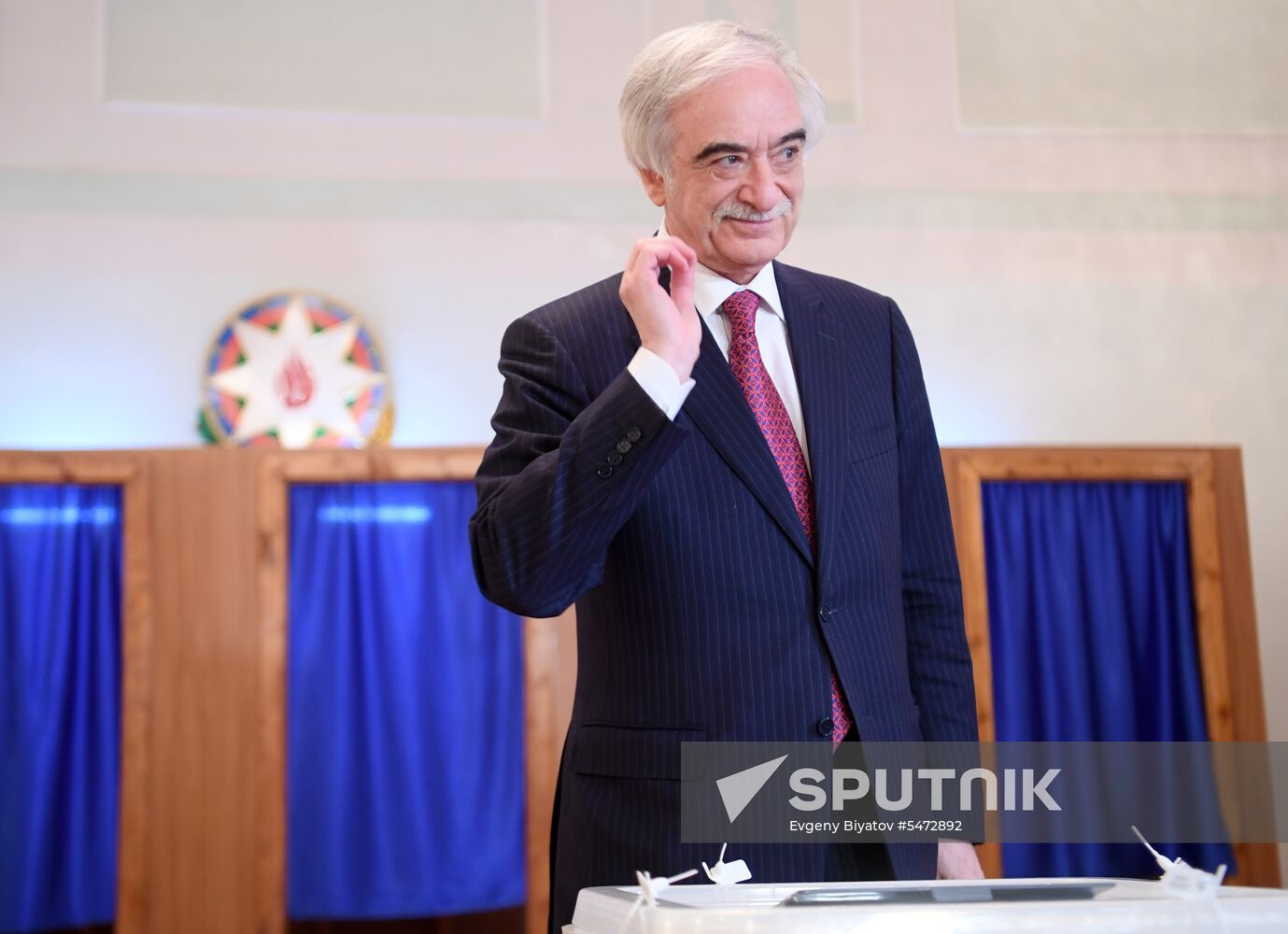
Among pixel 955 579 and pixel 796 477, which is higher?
pixel 796 477

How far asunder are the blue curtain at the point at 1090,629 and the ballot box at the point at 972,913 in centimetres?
373

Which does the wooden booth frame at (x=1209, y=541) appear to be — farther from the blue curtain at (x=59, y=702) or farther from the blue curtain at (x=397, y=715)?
the blue curtain at (x=59, y=702)

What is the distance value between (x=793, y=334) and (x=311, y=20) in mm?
3852

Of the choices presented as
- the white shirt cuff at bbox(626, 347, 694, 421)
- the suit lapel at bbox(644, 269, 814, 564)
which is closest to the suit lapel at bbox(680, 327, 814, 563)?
the suit lapel at bbox(644, 269, 814, 564)

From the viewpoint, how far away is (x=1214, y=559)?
183 inches

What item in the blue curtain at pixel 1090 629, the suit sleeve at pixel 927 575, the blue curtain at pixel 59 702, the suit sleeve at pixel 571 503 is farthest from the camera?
the blue curtain at pixel 1090 629

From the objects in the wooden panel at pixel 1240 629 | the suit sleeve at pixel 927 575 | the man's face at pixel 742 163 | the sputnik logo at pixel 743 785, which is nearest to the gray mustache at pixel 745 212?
the man's face at pixel 742 163

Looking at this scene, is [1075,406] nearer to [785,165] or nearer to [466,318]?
[466,318]

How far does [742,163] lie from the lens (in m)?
1.54

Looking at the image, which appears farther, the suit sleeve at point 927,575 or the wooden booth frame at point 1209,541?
the wooden booth frame at point 1209,541

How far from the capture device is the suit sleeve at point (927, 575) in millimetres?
1647

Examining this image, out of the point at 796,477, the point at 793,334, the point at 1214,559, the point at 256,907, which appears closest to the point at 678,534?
the point at 796,477

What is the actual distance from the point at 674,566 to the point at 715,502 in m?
0.08

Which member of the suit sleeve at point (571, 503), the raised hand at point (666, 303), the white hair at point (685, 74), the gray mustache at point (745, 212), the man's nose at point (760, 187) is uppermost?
the white hair at point (685, 74)
